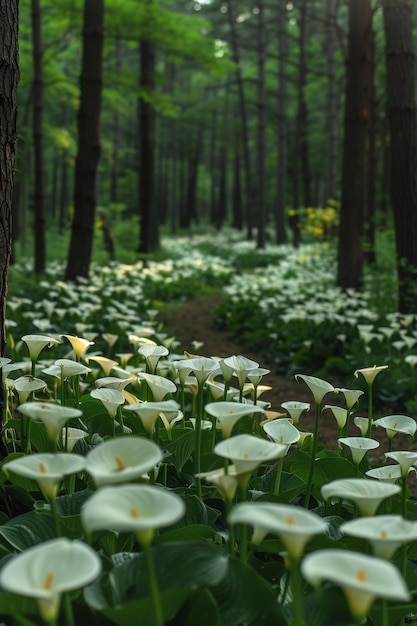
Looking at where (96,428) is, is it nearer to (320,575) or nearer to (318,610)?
(318,610)

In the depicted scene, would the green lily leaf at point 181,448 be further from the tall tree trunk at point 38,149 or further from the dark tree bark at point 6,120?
the tall tree trunk at point 38,149

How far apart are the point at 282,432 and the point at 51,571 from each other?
976mm

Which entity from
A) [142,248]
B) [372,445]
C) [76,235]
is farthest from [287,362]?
[142,248]

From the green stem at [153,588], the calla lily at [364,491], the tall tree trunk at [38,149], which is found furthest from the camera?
the tall tree trunk at [38,149]

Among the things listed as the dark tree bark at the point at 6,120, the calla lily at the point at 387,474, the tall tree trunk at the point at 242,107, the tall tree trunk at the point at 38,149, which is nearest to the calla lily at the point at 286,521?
the calla lily at the point at 387,474

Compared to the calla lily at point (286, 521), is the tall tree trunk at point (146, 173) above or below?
above

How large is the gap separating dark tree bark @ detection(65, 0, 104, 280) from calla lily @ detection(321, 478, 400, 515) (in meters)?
8.37

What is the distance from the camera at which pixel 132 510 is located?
1.01 m

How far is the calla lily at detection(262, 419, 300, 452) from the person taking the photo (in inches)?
70.8

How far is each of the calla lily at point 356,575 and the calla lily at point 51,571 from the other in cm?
32

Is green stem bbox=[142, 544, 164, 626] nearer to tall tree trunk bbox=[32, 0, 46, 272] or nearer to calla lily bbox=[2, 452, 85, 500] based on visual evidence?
calla lily bbox=[2, 452, 85, 500]

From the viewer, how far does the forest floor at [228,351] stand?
5.09 metres

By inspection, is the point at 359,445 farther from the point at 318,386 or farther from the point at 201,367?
the point at 201,367

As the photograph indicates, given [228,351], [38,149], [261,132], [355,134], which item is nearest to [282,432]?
[228,351]
